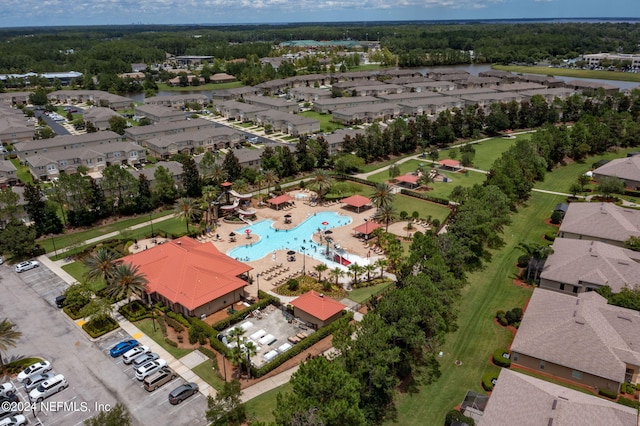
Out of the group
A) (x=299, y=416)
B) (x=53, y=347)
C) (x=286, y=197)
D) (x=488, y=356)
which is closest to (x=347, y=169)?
(x=286, y=197)

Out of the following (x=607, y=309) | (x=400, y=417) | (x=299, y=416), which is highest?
(x=299, y=416)

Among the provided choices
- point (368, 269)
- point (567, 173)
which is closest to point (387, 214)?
point (368, 269)

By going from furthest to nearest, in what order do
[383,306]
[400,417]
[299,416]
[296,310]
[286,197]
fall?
[286,197], [296,310], [383,306], [400,417], [299,416]

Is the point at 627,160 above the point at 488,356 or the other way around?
above

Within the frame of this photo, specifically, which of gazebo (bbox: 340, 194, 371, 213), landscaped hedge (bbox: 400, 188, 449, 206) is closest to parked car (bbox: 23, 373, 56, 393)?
gazebo (bbox: 340, 194, 371, 213)

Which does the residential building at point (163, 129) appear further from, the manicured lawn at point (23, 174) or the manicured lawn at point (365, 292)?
the manicured lawn at point (365, 292)

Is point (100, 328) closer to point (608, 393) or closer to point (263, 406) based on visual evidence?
point (263, 406)

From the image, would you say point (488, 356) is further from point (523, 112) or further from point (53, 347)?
point (523, 112)
